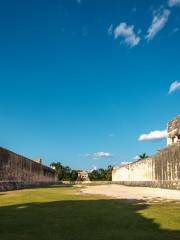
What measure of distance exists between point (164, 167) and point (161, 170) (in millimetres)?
726

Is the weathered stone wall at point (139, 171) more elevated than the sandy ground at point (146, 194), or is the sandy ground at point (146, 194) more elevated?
the weathered stone wall at point (139, 171)

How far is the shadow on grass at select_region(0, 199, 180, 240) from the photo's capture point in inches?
207

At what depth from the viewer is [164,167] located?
21.3m

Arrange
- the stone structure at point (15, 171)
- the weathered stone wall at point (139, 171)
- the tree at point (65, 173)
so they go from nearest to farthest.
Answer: the stone structure at point (15, 171), the weathered stone wall at point (139, 171), the tree at point (65, 173)

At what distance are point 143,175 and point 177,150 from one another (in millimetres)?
8353

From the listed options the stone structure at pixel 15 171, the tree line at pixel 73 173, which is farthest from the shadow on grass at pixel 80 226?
the tree line at pixel 73 173

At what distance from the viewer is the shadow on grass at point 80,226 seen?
5270mm

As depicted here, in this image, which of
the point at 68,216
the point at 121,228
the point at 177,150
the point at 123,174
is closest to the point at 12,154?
the point at 177,150

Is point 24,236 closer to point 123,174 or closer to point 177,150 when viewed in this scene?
point 177,150

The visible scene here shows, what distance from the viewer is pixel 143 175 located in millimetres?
27188

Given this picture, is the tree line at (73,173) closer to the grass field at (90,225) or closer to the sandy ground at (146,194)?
the sandy ground at (146,194)

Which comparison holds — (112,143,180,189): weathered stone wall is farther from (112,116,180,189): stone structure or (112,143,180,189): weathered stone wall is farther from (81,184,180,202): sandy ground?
(81,184,180,202): sandy ground

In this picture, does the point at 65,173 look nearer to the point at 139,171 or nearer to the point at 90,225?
the point at 139,171

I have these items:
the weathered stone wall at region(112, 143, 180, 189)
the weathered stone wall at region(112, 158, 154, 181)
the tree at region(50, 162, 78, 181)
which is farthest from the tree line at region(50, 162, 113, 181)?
the weathered stone wall at region(112, 143, 180, 189)
